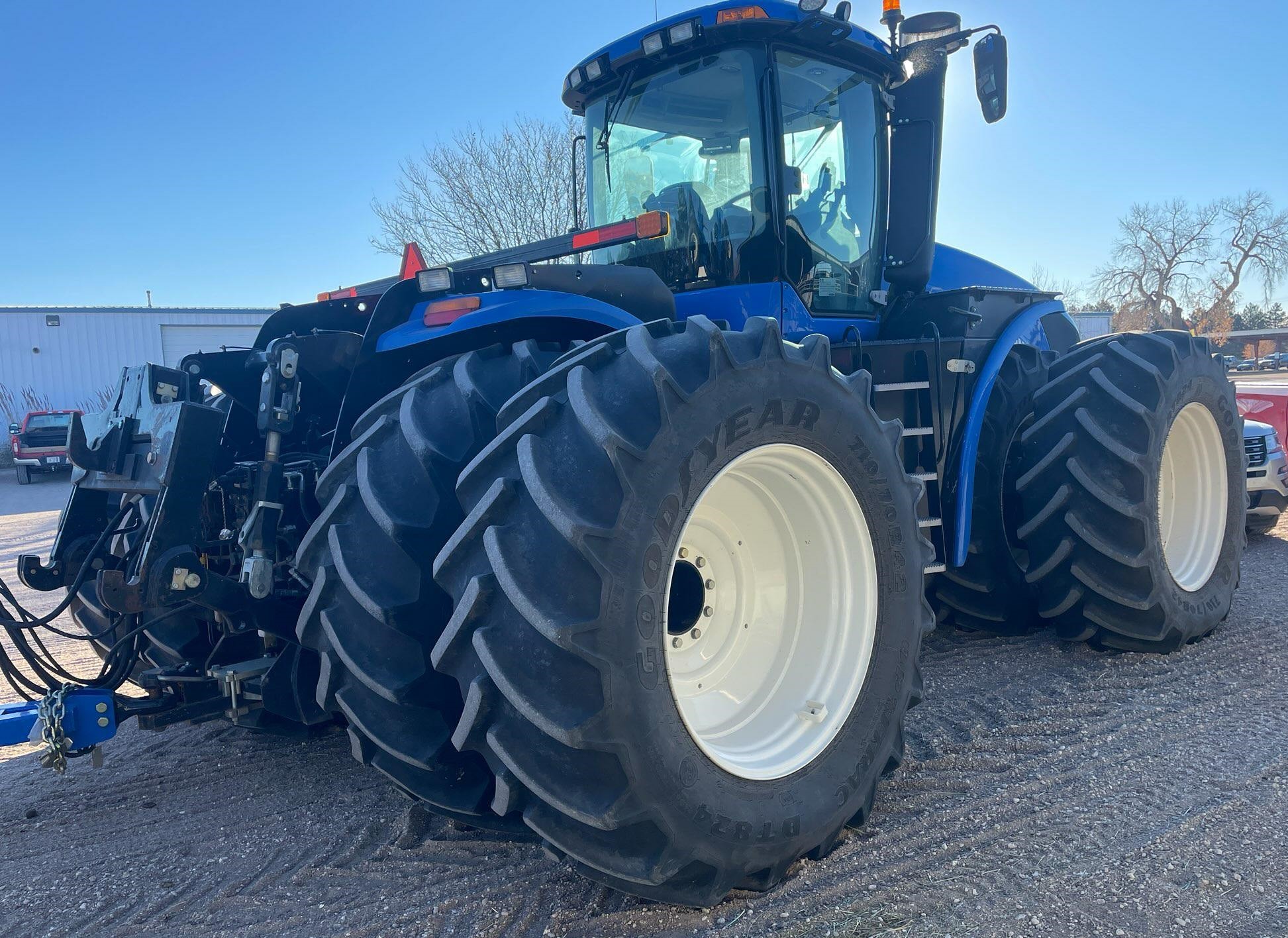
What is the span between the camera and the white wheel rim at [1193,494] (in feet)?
14.4

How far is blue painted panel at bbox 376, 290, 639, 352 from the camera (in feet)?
8.44

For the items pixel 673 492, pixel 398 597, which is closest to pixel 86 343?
pixel 398 597

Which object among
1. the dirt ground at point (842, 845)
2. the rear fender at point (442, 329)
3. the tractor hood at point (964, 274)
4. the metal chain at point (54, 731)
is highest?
the tractor hood at point (964, 274)

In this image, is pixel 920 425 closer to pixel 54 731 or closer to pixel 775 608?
pixel 775 608

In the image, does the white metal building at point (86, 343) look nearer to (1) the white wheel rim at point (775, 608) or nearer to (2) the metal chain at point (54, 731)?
(2) the metal chain at point (54, 731)

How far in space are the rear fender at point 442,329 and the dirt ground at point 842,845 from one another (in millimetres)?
1216

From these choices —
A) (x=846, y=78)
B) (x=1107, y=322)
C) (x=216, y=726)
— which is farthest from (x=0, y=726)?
(x=1107, y=322)

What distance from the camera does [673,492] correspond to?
1979 mm

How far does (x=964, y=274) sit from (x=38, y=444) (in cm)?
2001

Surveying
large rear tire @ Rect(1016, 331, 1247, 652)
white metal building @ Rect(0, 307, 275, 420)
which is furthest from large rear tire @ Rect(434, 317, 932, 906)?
white metal building @ Rect(0, 307, 275, 420)

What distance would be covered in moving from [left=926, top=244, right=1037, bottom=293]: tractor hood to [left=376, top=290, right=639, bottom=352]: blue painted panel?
7.77 ft

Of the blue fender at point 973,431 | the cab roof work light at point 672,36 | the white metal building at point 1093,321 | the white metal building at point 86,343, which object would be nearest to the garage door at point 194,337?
the white metal building at point 86,343

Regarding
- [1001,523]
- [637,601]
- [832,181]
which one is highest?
[832,181]

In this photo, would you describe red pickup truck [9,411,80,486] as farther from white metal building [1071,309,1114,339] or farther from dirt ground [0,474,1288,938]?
white metal building [1071,309,1114,339]
